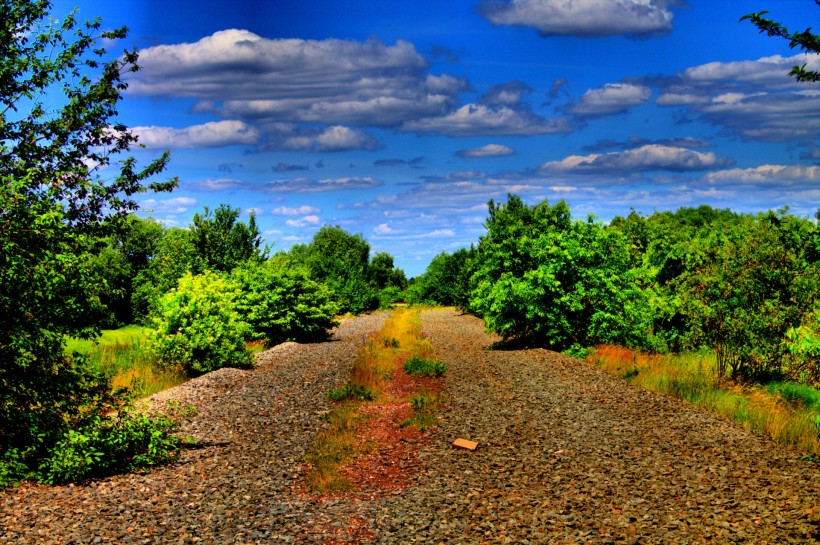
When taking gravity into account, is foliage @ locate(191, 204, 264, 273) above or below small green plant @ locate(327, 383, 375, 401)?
above

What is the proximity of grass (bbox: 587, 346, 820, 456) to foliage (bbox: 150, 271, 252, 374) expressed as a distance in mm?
12665

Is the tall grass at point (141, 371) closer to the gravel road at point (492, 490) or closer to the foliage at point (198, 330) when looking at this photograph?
the foliage at point (198, 330)

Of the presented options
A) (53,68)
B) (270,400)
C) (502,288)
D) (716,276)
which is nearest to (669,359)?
(716,276)

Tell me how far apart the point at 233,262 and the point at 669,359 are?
22153 millimetres

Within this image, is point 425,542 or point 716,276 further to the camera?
point 716,276

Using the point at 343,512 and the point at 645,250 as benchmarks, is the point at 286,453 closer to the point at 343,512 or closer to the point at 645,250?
the point at 343,512

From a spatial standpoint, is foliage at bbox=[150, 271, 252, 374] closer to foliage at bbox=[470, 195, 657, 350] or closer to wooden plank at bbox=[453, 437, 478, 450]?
foliage at bbox=[470, 195, 657, 350]

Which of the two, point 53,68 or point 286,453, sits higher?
point 53,68

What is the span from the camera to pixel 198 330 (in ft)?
69.2

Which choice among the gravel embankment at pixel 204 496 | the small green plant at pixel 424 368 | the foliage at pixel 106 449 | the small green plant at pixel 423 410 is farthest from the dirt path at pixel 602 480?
the foliage at pixel 106 449

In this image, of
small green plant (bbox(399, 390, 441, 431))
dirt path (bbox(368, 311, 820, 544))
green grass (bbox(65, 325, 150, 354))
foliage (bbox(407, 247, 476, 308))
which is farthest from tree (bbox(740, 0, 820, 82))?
foliage (bbox(407, 247, 476, 308))

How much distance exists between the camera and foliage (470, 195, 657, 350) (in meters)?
24.2

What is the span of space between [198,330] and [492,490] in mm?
14285

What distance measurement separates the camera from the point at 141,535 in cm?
791
